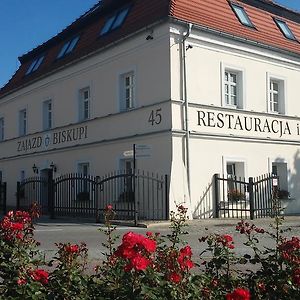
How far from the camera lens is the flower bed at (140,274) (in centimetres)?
339

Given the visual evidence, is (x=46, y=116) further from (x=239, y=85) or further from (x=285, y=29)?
(x=285, y=29)

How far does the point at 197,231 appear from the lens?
1374 centimetres

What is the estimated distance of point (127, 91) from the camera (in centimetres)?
1997

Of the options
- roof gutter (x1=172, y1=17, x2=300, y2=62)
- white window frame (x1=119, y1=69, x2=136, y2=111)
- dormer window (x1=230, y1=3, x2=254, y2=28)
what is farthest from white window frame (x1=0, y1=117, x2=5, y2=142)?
roof gutter (x1=172, y1=17, x2=300, y2=62)

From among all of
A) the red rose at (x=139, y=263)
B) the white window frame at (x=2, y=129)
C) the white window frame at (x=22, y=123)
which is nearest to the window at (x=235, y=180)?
the white window frame at (x=22, y=123)

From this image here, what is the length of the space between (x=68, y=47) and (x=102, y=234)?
1395cm

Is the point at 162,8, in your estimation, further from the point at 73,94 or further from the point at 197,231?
the point at 197,231

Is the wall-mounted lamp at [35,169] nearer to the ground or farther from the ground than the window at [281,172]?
farther from the ground

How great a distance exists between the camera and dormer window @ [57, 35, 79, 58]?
2453 cm

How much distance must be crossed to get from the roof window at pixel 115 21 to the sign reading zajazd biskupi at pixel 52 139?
444 cm

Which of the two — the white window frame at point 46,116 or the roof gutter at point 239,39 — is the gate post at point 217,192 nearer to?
the roof gutter at point 239,39

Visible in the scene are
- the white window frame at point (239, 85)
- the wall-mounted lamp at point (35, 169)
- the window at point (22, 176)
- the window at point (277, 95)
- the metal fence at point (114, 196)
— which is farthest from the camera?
the window at point (22, 176)

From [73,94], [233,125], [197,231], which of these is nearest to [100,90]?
[73,94]

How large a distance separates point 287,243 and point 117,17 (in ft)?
62.0
